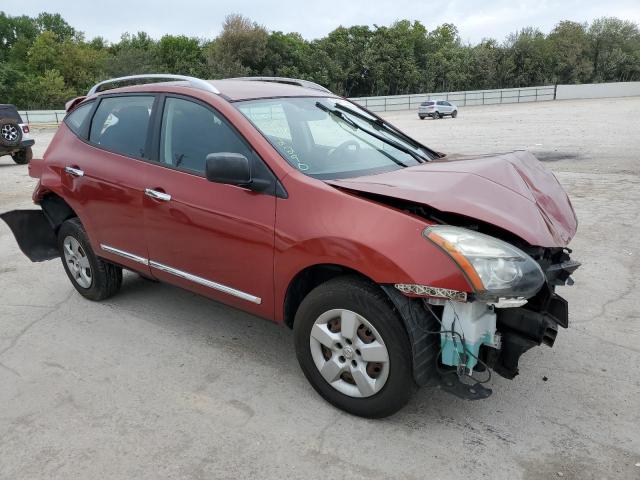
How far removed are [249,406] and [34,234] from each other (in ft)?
10.2

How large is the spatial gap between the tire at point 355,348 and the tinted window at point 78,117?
285 cm

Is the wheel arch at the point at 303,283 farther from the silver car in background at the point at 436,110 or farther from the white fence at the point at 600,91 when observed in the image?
the white fence at the point at 600,91

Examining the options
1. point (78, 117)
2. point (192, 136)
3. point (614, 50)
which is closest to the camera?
point (192, 136)

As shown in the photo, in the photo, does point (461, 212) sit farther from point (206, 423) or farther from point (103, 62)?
point (103, 62)

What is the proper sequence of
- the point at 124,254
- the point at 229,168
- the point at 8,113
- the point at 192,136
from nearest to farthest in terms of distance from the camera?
the point at 229,168 < the point at 192,136 < the point at 124,254 < the point at 8,113

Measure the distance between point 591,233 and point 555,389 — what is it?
377cm

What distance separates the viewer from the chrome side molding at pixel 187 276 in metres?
3.36

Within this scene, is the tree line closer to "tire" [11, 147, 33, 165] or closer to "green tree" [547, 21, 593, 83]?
"green tree" [547, 21, 593, 83]

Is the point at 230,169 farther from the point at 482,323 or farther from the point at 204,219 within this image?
the point at 482,323

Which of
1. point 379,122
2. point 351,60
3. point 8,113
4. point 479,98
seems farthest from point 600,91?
point 379,122

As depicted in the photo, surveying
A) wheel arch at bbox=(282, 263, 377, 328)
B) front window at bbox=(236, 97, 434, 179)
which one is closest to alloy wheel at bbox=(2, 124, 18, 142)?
front window at bbox=(236, 97, 434, 179)

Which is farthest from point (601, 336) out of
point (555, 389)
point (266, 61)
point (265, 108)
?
point (266, 61)

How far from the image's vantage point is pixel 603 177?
9898 mm

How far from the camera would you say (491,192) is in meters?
2.93
